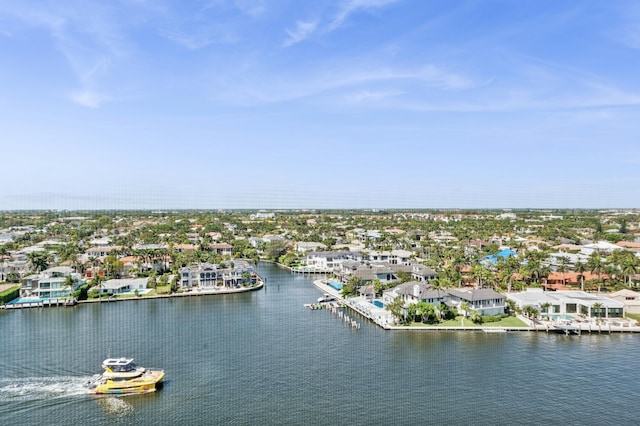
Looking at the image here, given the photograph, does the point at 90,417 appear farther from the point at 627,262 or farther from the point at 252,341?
the point at 627,262

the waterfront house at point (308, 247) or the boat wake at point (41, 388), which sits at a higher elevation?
the waterfront house at point (308, 247)

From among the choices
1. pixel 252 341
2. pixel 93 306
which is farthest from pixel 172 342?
pixel 93 306

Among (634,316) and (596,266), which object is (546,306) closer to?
(634,316)

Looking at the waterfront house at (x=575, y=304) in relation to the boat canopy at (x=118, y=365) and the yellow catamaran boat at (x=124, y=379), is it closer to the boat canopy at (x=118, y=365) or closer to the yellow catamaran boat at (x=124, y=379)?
the yellow catamaran boat at (x=124, y=379)

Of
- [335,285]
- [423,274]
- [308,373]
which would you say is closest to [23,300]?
[335,285]

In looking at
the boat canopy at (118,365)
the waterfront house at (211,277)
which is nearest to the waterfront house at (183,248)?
the waterfront house at (211,277)

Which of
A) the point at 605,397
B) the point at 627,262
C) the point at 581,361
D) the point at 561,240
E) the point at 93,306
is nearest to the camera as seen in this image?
the point at 605,397

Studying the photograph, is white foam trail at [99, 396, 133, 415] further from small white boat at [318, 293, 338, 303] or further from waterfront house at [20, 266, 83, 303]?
waterfront house at [20, 266, 83, 303]
